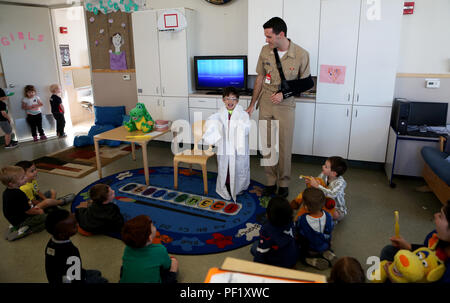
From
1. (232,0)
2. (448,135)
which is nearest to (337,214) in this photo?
(448,135)

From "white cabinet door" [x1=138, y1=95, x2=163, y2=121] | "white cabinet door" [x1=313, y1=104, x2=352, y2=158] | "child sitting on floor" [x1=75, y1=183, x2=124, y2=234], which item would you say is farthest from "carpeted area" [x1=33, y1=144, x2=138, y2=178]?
"white cabinet door" [x1=313, y1=104, x2=352, y2=158]

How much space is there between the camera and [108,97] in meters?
5.80

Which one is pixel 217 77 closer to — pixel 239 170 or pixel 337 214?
pixel 239 170

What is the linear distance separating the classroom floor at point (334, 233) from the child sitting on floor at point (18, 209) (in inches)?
3.0

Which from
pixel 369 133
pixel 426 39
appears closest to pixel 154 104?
pixel 369 133

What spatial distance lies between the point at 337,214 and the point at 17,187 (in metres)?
2.69

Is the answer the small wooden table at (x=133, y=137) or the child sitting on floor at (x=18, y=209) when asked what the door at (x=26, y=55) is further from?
the child sitting on floor at (x=18, y=209)

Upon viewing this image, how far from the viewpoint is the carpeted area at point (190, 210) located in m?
2.71

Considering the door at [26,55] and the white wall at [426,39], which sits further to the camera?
the door at [26,55]

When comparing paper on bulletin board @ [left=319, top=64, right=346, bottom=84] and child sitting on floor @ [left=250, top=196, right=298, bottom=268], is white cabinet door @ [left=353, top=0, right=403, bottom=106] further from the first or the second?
child sitting on floor @ [left=250, top=196, right=298, bottom=268]

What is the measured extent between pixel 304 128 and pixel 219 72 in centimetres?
143

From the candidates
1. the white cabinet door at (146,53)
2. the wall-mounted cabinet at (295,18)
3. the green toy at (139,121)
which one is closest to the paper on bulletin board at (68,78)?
the white cabinet door at (146,53)

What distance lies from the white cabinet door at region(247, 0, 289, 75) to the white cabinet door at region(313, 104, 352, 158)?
1066 millimetres

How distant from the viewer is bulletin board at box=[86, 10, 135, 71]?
524 cm
